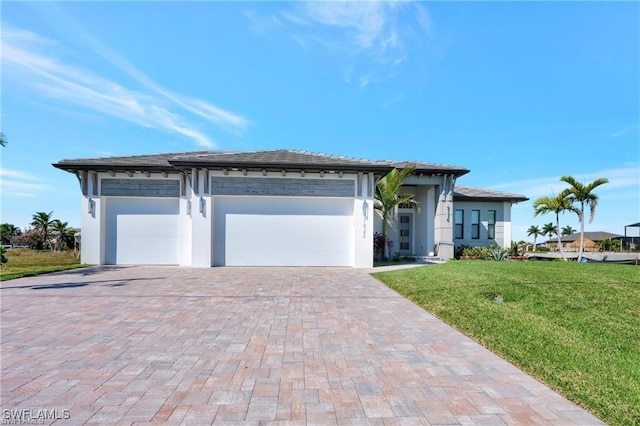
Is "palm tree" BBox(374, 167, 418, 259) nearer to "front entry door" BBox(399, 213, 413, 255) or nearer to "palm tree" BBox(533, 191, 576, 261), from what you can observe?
"front entry door" BBox(399, 213, 413, 255)

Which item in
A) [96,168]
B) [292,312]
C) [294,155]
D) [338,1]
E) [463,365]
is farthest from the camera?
[294,155]

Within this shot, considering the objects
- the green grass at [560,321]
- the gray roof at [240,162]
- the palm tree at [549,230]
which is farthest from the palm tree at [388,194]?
the palm tree at [549,230]

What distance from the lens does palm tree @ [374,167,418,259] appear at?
13094 millimetres

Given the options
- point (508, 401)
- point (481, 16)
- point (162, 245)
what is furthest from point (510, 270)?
point (162, 245)

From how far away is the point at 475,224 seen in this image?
16.3 metres

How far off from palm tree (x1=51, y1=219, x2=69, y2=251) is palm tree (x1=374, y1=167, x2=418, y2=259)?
3067 centimetres

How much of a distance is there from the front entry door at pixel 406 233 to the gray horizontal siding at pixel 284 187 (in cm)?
583

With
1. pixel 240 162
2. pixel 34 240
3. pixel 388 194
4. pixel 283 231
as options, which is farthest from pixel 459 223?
pixel 34 240

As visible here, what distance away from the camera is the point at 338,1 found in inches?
330

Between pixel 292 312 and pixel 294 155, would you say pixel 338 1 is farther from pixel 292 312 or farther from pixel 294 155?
pixel 292 312

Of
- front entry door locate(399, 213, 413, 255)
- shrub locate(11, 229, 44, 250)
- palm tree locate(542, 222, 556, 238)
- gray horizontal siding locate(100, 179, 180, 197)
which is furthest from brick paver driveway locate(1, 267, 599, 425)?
palm tree locate(542, 222, 556, 238)

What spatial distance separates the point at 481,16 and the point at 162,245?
14.2 meters

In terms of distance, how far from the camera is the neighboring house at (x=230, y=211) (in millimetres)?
11461

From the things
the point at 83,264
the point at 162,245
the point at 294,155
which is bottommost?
the point at 83,264
